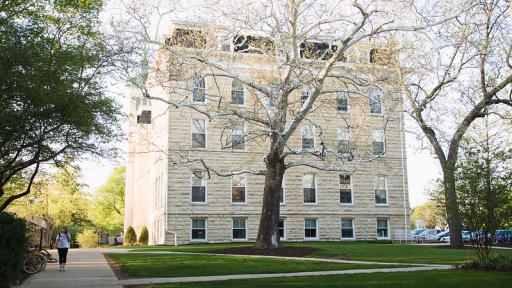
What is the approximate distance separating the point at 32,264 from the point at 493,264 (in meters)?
14.8

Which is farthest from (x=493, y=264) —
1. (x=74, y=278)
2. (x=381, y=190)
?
(x=381, y=190)

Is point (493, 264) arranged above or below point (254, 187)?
below

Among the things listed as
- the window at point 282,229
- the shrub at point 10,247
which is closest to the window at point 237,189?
the window at point 282,229

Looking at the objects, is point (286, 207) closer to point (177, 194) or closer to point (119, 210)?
point (177, 194)

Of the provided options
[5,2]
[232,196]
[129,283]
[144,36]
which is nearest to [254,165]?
[232,196]

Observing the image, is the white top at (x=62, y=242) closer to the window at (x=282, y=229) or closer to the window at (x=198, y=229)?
the window at (x=198, y=229)

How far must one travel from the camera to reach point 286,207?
42406 millimetres

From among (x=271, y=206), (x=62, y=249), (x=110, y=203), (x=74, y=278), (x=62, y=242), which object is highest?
(x=110, y=203)

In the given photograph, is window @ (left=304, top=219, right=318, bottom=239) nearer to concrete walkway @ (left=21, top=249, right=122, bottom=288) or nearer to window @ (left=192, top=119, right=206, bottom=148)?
→ window @ (left=192, top=119, right=206, bottom=148)

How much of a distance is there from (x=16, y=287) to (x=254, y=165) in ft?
96.4

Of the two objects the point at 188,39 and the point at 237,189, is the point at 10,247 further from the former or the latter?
the point at 237,189

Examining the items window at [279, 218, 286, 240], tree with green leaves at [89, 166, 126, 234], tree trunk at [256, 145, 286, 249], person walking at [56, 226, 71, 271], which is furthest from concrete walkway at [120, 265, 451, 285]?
tree with green leaves at [89, 166, 126, 234]

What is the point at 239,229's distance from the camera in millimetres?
41406

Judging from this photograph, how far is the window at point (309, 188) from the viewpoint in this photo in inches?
1705
